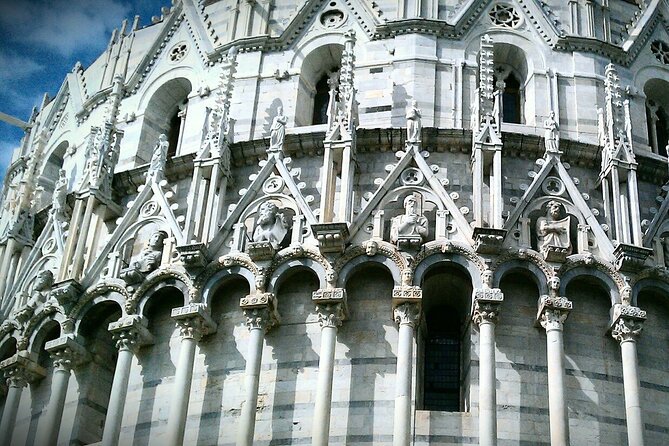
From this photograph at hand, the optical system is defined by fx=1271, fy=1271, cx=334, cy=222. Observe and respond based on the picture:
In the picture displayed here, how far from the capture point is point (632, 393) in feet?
68.8

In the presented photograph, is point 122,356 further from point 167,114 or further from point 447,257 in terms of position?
point 167,114

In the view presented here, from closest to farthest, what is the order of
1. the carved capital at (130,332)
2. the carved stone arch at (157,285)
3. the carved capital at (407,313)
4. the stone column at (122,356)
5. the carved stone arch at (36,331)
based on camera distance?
the carved capital at (407,313) → the stone column at (122,356) → the carved capital at (130,332) → the carved stone arch at (157,285) → the carved stone arch at (36,331)

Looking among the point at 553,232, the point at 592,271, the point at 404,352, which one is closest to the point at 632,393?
the point at 592,271

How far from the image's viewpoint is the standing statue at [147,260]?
23562 millimetres

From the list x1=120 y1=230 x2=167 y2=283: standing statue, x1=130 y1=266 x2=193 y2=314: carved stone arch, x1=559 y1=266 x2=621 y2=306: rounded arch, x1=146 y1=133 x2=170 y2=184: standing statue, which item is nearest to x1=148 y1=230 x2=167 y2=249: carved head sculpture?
x1=120 y1=230 x2=167 y2=283: standing statue

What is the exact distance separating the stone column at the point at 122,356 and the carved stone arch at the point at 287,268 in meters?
2.54

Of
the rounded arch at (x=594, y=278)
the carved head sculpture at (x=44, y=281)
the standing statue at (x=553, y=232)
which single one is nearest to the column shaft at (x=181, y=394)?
the carved head sculpture at (x=44, y=281)

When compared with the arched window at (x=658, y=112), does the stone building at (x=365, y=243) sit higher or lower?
lower

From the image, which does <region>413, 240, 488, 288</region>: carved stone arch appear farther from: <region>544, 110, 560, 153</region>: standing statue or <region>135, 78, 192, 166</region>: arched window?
<region>135, 78, 192, 166</region>: arched window

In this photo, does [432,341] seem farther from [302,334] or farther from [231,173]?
[231,173]

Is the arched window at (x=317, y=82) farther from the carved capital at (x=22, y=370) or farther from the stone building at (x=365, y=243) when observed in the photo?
the carved capital at (x=22, y=370)

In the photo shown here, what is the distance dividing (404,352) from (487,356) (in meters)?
1.37

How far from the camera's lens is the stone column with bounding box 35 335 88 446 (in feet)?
74.6

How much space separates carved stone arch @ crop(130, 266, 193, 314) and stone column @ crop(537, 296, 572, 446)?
6.38m
